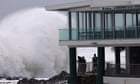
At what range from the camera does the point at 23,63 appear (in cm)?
9194

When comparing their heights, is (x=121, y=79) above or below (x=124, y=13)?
below

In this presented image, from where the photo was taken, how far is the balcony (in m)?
53.3

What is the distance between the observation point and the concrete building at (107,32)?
53.3 meters

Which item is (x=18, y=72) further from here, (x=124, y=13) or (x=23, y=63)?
(x=124, y=13)

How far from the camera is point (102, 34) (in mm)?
55000

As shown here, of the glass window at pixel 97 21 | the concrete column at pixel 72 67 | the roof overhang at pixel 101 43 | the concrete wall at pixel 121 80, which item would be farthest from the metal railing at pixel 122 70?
the concrete column at pixel 72 67

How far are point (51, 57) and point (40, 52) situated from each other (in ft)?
5.48

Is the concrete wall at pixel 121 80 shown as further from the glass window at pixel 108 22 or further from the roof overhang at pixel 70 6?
the roof overhang at pixel 70 6

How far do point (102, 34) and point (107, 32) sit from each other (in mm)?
349

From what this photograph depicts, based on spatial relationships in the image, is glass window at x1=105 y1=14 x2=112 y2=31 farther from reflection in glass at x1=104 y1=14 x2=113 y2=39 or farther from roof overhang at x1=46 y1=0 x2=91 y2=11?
roof overhang at x1=46 y1=0 x2=91 y2=11

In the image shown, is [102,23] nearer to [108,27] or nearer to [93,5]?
[108,27]

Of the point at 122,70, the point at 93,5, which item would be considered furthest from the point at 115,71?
the point at 93,5

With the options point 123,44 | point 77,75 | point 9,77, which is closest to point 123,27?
point 123,44

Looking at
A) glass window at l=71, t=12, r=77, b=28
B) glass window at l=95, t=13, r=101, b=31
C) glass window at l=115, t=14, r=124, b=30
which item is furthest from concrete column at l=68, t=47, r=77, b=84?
glass window at l=115, t=14, r=124, b=30
